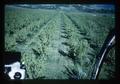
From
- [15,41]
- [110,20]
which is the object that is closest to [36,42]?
[15,41]

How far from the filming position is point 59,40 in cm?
380

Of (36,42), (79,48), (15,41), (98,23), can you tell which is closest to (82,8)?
(98,23)

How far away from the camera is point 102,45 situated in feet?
12.4

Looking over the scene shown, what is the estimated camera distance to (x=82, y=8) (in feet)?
12.6

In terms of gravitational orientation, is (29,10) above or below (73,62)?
above

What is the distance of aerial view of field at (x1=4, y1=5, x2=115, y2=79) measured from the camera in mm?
3770

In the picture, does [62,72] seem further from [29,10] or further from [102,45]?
[29,10]

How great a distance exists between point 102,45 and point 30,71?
1.03 m

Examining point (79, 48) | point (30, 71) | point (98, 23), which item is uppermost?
point (98, 23)

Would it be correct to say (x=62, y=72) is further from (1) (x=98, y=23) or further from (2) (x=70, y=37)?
(1) (x=98, y=23)

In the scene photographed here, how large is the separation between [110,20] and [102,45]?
36 cm

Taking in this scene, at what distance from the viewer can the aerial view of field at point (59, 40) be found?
3770mm

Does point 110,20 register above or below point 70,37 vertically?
above

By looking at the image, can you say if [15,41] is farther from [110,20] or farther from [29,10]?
[110,20]
